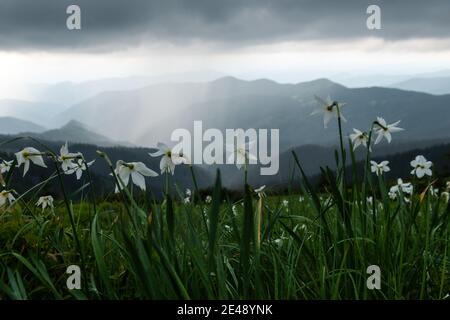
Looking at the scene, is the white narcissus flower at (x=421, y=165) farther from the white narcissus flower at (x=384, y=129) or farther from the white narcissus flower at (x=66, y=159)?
the white narcissus flower at (x=66, y=159)

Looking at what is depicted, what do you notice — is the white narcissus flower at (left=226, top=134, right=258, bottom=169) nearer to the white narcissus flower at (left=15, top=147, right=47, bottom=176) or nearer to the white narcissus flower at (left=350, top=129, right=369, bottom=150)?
the white narcissus flower at (left=350, top=129, right=369, bottom=150)

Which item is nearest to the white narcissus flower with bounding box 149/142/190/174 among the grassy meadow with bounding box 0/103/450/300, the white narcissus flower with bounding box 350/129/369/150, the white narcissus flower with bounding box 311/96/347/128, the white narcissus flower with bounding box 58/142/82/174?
the grassy meadow with bounding box 0/103/450/300

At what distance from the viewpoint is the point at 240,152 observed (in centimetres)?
349

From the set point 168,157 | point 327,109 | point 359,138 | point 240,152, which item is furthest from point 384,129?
point 168,157

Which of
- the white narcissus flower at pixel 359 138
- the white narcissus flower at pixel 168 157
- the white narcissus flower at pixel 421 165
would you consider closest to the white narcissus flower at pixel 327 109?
the white narcissus flower at pixel 359 138

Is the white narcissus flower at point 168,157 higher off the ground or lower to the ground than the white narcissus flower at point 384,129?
lower

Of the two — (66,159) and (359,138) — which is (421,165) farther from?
(66,159)

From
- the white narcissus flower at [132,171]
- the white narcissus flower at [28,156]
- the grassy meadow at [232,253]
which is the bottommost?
the grassy meadow at [232,253]

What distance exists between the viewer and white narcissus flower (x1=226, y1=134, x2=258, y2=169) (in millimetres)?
3391

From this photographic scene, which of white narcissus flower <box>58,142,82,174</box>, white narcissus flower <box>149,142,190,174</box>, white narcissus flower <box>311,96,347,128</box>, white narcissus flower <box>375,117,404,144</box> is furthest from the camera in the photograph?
white narcissus flower <box>375,117,404,144</box>

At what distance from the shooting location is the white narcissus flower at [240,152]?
11.1 ft

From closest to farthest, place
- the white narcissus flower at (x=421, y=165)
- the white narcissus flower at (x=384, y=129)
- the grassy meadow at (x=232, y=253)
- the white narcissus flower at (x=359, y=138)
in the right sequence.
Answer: the grassy meadow at (x=232, y=253)
the white narcissus flower at (x=384, y=129)
the white narcissus flower at (x=359, y=138)
the white narcissus flower at (x=421, y=165)
